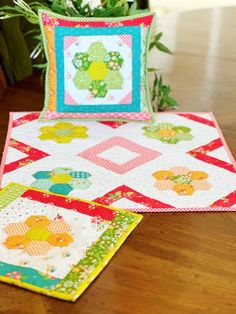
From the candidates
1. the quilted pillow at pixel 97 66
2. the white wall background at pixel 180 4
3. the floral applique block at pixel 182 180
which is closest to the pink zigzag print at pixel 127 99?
the quilted pillow at pixel 97 66

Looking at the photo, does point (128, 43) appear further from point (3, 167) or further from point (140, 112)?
point (3, 167)

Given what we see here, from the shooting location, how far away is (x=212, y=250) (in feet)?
3.13

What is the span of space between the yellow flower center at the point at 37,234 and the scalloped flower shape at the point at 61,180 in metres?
0.14

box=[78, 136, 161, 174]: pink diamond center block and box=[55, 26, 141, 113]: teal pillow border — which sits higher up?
box=[55, 26, 141, 113]: teal pillow border

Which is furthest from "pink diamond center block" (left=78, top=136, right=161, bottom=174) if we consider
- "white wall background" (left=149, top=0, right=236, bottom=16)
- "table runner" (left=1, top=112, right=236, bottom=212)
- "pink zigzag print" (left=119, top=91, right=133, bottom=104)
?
"white wall background" (left=149, top=0, right=236, bottom=16)

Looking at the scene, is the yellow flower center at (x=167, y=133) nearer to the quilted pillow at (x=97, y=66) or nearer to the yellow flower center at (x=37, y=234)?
the quilted pillow at (x=97, y=66)

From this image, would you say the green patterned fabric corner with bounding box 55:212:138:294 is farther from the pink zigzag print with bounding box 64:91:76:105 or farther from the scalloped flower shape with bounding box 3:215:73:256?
the pink zigzag print with bounding box 64:91:76:105

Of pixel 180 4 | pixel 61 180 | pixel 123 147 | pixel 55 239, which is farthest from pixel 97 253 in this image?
pixel 180 4

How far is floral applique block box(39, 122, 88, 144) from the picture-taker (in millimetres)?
1356

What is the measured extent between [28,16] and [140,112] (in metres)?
0.36

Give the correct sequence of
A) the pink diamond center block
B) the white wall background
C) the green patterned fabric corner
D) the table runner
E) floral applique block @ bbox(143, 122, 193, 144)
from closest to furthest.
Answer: the green patterned fabric corner → the table runner → the pink diamond center block → floral applique block @ bbox(143, 122, 193, 144) → the white wall background

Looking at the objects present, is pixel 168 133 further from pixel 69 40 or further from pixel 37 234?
pixel 37 234

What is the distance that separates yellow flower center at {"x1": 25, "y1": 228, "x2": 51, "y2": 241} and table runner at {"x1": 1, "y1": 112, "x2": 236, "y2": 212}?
0.14 metres

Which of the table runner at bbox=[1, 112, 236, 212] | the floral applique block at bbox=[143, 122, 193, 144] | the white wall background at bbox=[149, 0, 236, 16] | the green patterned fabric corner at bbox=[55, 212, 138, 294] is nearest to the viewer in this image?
the green patterned fabric corner at bbox=[55, 212, 138, 294]
